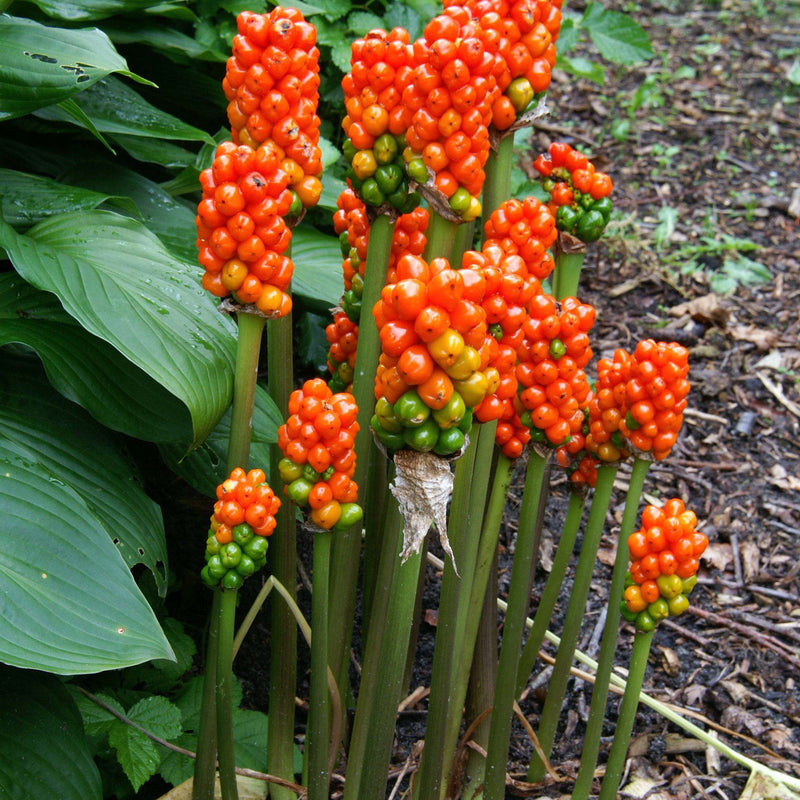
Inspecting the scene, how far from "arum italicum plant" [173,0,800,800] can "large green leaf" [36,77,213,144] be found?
39.0 inches

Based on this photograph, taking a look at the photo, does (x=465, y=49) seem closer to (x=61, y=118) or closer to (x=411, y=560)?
(x=411, y=560)

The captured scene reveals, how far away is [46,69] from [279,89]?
883 millimetres

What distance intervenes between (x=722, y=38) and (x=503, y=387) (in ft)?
20.3

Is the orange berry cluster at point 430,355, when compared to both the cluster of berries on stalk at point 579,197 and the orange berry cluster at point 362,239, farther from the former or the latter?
the cluster of berries on stalk at point 579,197

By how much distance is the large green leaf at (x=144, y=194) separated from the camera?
2887 millimetres

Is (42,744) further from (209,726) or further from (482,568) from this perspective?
(482,568)

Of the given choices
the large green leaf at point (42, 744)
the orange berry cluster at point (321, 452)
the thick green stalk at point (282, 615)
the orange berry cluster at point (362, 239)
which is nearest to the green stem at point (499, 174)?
the orange berry cluster at point (362, 239)

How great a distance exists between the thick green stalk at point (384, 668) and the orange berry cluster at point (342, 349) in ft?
1.60

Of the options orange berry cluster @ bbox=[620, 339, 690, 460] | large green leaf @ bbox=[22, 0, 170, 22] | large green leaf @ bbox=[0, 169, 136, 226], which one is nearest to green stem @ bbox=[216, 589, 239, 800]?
orange berry cluster @ bbox=[620, 339, 690, 460]

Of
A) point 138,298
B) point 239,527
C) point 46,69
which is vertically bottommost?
point 239,527

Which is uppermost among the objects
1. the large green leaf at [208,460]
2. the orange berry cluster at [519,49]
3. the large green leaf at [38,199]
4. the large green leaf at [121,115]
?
the orange berry cluster at [519,49]

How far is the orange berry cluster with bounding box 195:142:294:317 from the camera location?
1686 mm

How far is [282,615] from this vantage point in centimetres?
219

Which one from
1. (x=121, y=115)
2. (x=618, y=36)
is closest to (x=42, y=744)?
(x=121, y=115)
